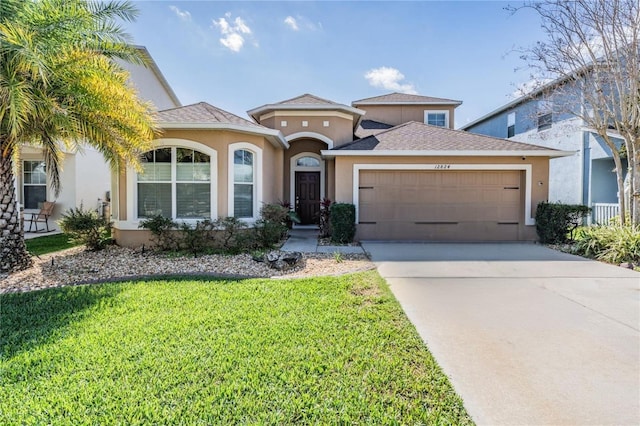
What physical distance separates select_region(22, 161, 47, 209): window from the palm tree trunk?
9.89m

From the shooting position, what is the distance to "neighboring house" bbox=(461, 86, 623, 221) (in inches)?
555

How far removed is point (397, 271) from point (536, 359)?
3.86 meters

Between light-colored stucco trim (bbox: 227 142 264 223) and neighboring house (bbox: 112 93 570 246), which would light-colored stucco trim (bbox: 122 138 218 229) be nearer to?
neighboring house (bbox: 112 93 570 246)

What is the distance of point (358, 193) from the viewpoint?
39.2 ft

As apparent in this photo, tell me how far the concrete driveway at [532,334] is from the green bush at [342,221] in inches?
123

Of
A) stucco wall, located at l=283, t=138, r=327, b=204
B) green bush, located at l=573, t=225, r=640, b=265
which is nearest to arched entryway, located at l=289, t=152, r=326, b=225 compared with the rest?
stucco wall, located at l=283, t=138, r=327, b=204

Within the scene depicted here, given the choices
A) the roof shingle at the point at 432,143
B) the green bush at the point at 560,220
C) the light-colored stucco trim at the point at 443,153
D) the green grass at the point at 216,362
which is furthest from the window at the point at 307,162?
the green grass at the point at 216,362

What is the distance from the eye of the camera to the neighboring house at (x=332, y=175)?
9984mm

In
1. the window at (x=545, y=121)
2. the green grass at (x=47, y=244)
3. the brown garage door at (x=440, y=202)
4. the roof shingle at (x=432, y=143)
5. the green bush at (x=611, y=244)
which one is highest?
the window at (x=545, y=121)

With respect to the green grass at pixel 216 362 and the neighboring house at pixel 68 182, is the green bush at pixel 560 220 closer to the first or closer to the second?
the green grass at pixel 216 362

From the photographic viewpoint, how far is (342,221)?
11.0 m

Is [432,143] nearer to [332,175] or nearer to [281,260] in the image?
[332,175]

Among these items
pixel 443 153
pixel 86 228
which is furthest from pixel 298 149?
pixel 86 228

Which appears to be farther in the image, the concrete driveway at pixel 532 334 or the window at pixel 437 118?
the window at pixel 437 118
